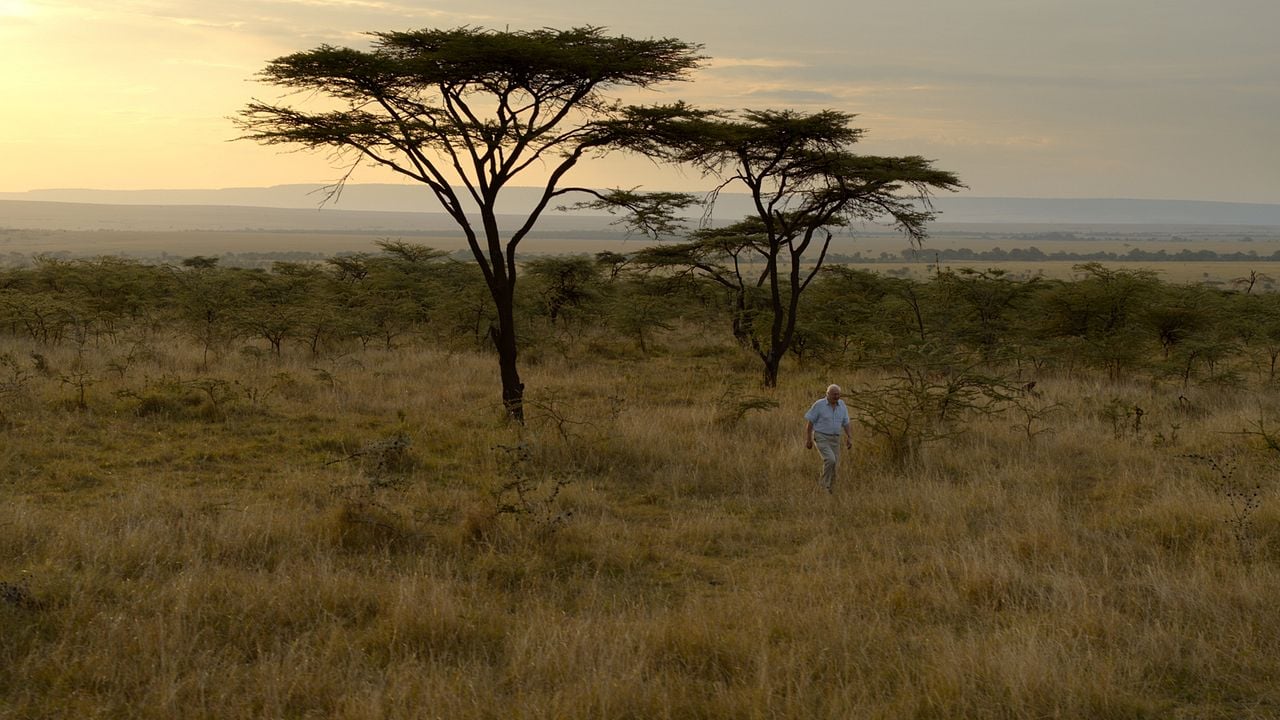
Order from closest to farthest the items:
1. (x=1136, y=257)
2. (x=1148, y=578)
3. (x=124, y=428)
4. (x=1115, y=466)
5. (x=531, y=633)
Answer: (x=531, y=633) < (x=1148, y=578) < (x=1115, y=466) < (x=124, y=428) < (x=1136, y=257)

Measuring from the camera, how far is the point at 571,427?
10.9 metres

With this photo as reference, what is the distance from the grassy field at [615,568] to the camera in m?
4.16

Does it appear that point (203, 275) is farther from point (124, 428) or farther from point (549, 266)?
point (124, 428)

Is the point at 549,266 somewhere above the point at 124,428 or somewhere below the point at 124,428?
above

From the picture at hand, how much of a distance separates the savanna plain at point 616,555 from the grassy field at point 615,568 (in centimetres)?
3

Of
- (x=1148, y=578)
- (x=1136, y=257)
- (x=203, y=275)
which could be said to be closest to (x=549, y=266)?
(x=203, y=275)

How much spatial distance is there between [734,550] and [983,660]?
8.21 ft

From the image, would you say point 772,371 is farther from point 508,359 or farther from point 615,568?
point 615,568

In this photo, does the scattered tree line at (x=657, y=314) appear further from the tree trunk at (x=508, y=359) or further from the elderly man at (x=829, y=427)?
the elderly man at (x=829, y=427)

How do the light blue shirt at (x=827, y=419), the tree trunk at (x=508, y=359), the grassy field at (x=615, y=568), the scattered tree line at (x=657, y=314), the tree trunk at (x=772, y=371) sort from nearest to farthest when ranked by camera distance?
the grassy field at (x=615, y=568)
the light blue shirt at (x=827, y=419)
the tree trunk at (x=508, y=359)
the tree trunk at (x=772, y=371)
the scattered tree line at (x=657, y=314)

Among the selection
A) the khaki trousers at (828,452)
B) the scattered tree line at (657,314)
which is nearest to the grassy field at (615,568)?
the khaki trousers at (828,452)

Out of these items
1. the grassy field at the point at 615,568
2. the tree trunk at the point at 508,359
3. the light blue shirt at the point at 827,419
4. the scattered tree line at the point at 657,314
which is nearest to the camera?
the grassy field at the point at 615,568

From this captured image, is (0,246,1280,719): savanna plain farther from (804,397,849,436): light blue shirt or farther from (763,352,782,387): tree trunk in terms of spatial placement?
(763,352,782,387): tree trunk

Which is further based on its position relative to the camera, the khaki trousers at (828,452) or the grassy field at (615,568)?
the khaki trousers at (828,452)
